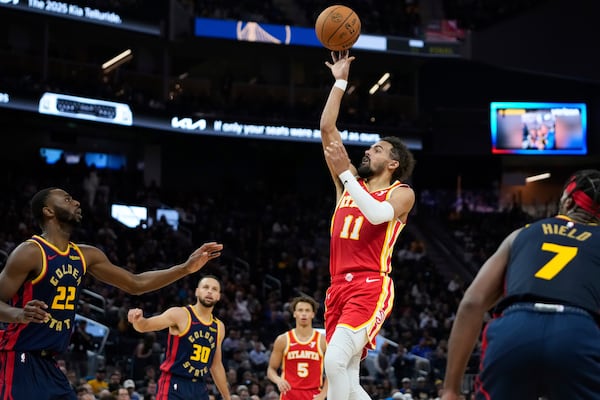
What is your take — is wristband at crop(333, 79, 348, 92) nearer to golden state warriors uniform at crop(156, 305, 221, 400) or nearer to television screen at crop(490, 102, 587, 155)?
golden state warriors uniform at crop(156, 305, 221, 400)

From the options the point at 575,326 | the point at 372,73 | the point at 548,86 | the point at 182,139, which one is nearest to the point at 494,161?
the point at 548,86

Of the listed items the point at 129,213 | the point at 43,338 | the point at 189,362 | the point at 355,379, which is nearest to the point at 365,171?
the point at 355,379

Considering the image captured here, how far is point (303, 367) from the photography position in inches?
449

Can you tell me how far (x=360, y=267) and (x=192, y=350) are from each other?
116 inches

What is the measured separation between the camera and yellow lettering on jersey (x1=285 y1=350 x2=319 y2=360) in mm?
11398

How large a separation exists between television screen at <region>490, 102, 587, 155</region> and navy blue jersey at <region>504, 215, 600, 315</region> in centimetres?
3074

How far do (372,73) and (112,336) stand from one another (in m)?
21.8

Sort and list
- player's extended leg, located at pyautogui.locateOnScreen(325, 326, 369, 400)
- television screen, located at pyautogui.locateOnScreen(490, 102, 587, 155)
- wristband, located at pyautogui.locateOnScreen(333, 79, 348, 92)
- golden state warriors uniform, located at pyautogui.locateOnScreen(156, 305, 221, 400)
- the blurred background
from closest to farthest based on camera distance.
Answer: player's extended leg, located at pyautogui.locateOnScreen(325, 326, 369, 400)
wristband, located at pyautogui.locateOnScreen(333, 79, 348, 92)
golden state warriors uniform, located at pyautogui.locateOnScreen(156, 305, 221, 400)
the blurred background
television screen, located at pyautogui.locateOnScreen(490, 102, 587, 155)

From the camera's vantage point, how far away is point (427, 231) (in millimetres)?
34219

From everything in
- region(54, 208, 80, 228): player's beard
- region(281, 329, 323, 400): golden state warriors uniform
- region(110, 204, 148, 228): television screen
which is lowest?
region(281, 329, 323, 400): golden state warriors uniform

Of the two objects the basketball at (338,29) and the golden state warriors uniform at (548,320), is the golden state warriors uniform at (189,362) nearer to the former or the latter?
the basketball at (338,29)

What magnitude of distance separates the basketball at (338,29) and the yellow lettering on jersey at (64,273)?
2.98 metres

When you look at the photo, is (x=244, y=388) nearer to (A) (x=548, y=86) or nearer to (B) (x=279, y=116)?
(B) (x=279, y=116)

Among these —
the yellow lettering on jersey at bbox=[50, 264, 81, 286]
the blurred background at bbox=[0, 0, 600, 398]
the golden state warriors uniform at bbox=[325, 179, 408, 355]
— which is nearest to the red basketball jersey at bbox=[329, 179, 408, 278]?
the golden state warriors uniform at bbox=[325, 179, 408, 355]
